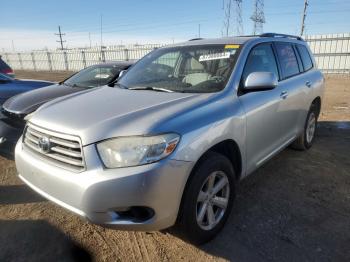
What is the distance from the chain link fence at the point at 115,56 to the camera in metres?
18.4

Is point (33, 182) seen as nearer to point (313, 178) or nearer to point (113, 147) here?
point (113, 147)

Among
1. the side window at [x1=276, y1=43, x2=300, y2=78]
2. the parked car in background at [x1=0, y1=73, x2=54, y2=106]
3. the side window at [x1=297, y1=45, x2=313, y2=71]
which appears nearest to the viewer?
the side window at [x1=276, y1=43, x2=300, y2=78]

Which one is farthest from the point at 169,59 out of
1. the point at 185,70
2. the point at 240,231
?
the point at 240,231

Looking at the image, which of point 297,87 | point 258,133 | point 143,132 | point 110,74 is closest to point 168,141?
point 143,132

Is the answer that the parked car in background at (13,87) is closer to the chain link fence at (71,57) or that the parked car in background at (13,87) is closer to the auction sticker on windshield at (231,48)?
the auction sticker on windshield at (231,48)

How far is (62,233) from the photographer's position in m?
2.96

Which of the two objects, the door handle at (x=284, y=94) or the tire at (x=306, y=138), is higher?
the door handle at (x=284, y=94)

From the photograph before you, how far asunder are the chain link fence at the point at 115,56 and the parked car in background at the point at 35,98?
16039mm

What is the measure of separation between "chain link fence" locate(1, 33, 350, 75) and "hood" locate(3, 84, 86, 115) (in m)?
17.4

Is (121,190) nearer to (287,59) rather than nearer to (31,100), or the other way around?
(287,59)

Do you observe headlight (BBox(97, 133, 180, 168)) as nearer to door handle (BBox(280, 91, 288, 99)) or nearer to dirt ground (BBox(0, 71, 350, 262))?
dirt ground (BBox(0, 71, 350, 262))

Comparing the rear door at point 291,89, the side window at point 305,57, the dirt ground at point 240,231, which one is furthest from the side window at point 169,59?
the side window at point 305,57

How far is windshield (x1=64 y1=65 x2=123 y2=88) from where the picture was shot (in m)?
6.04

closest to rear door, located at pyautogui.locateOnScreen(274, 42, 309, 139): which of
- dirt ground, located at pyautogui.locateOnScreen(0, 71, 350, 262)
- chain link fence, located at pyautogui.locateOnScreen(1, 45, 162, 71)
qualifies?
dirt ground, located at pyautogui.locateOnScreen(0, 71, 350, 262)
